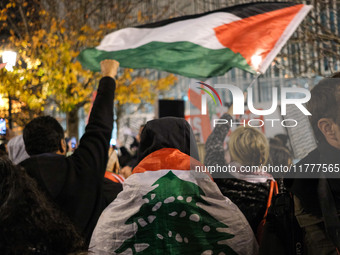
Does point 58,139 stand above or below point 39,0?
below

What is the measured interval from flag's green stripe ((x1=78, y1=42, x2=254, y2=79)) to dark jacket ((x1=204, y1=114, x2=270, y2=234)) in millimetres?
3389

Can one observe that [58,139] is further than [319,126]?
Yes

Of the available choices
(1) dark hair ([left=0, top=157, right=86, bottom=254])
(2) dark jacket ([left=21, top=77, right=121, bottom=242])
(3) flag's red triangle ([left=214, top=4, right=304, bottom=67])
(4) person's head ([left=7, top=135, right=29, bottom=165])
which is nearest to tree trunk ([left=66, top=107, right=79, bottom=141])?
(3) flag's red triangle ([left=214, top=4, right=304, bottom=67])

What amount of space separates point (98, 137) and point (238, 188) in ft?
3.41

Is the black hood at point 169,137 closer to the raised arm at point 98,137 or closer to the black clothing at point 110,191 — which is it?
the raised arm at point 98,137

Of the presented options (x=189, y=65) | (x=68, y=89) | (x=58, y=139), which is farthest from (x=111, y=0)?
(x=58, y=139)

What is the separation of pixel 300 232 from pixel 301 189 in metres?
0.20

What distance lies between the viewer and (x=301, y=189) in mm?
2076

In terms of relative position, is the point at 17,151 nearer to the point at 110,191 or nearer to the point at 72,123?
the point at 110,191

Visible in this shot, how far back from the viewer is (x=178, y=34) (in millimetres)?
6402

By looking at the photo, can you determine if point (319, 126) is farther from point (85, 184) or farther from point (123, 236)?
point (85, 184)

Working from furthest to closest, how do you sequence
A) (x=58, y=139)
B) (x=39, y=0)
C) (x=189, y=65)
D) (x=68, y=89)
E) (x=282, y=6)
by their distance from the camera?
(x=68, y=89), (x=39, y=0), (x=189, y=65), (x=282, y=6), (x=58, y=139)

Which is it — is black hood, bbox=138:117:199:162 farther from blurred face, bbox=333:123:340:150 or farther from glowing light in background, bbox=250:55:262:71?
glowing light in background, bbox=250:55:262:71

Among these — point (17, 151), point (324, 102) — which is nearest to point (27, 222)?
point (324, 102)
